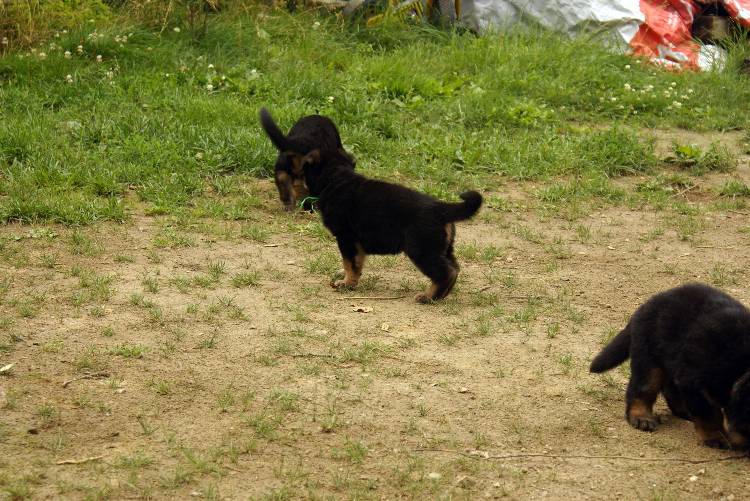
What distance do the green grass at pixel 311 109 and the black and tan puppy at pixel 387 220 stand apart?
0.94 metres

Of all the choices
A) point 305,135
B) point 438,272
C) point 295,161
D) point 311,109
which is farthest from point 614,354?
point 311,109

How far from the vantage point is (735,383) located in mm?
4426

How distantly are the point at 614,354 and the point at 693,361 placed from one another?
0.59 metres

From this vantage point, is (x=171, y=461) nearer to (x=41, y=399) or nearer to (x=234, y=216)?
(x=41, y=399)

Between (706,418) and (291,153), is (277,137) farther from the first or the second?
(706,418)

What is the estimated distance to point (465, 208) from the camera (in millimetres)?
6320

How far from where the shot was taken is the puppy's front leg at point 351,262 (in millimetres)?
6887

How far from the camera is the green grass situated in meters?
8.53

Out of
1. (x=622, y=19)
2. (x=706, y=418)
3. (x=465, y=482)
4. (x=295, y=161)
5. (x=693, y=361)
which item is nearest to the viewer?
(x=465, y=482)

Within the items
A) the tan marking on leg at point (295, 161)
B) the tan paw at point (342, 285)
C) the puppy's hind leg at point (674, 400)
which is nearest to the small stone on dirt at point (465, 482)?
the puppy's hind leg at point (674, 400)

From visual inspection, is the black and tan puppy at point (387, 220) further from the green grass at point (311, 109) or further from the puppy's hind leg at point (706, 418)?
the puppy's hind leg at point (706, 418)

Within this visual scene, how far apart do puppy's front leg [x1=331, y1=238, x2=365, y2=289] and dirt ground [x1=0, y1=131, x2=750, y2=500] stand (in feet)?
0.32

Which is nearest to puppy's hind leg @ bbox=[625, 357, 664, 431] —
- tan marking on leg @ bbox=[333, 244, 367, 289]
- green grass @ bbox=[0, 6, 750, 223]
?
tan marking on leg @ bbox=[333, 244, 367, 289]

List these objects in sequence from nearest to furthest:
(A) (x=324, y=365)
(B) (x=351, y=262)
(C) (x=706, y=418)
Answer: (C) (x=706, y=418)
(A) (x=324, y=365)
(B) (x=351, y=262)
